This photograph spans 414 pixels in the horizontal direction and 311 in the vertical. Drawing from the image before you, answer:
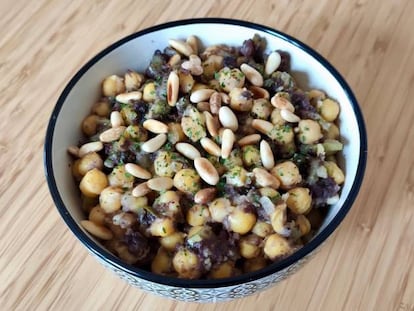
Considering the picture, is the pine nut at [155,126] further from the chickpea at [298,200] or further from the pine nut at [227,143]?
the chickpea at [298,200]


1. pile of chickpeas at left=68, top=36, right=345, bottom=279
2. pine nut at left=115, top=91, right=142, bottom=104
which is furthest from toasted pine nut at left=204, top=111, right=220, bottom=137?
pine nut at left=115, top=91, right=142, bottom=104

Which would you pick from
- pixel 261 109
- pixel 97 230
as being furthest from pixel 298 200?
pixel 97 230

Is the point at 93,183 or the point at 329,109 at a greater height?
the point at 93,183

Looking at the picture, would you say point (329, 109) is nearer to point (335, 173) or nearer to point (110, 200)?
point (335, 173)

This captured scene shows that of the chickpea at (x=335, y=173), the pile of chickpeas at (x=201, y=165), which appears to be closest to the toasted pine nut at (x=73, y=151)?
the pile of chickpeas at (x=201, y=165)

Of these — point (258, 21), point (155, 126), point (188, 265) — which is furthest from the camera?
point (258, 21)
